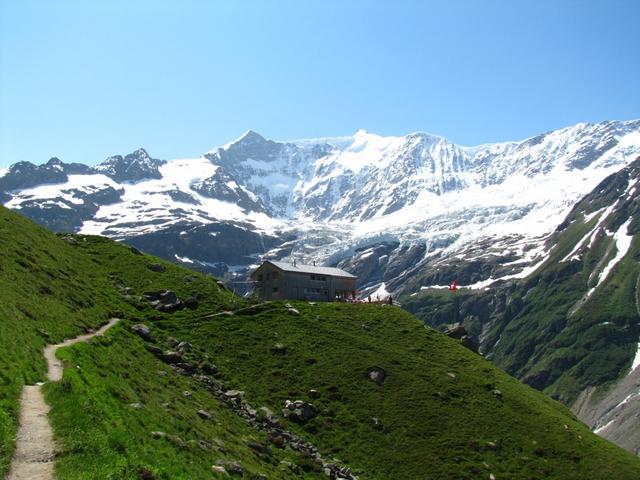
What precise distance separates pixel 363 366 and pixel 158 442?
132 ft

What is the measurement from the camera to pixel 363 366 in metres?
70.3

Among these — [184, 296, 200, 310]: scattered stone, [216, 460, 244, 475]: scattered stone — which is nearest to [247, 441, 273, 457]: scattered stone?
[216, 460, 244, 475]: scattered stone

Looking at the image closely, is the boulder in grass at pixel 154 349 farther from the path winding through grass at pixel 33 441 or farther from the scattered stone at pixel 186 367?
the path winding through grass at pixel 33 441

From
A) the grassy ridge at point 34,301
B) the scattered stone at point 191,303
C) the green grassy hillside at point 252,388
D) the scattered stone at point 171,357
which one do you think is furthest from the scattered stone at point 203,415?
the scattered stone at point 191,303

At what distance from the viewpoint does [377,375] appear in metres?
68.9

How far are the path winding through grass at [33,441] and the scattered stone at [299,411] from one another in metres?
28.5

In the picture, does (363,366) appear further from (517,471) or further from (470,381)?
(517,471)

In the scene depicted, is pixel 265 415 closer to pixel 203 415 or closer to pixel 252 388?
pixel 252 388

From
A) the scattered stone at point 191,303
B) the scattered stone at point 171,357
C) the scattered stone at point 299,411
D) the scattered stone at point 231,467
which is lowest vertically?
the scattered stone at point 299,411

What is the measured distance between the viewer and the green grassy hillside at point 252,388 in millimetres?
32469

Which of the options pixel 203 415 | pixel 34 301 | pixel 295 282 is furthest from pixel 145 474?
pixel 295 282

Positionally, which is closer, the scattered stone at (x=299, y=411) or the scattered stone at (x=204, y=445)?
the scattered stone at (x=204, y=445)

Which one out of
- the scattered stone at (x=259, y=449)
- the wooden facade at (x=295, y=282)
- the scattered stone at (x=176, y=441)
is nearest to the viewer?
the scattered stone at (x=176, y=441)

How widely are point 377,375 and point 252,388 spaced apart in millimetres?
14959
